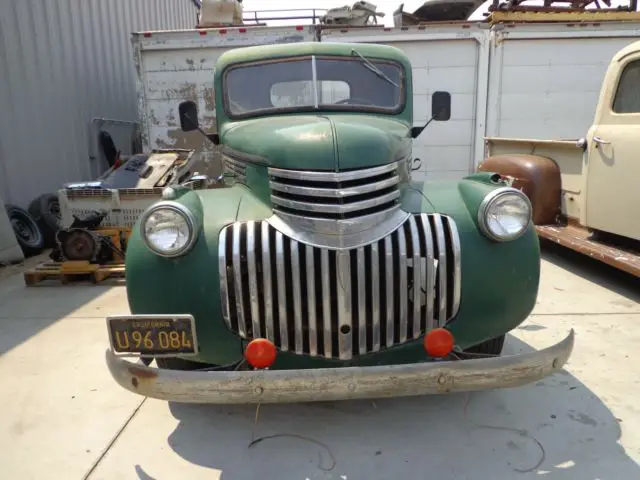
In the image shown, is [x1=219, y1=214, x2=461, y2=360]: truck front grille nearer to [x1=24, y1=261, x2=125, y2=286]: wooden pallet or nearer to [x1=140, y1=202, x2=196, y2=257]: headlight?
[x1=140, y1=202, x2=196, y2=257]: headlight

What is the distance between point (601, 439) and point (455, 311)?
98 cm

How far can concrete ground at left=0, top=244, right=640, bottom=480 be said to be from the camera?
2.35m

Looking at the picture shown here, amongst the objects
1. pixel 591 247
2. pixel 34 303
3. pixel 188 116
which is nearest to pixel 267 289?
pixel 188 116

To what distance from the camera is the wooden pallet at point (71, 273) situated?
17.6 feet

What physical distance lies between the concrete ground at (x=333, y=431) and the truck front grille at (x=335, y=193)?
3.81 ft

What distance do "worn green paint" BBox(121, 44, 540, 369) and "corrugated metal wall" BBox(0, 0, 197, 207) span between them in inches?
247

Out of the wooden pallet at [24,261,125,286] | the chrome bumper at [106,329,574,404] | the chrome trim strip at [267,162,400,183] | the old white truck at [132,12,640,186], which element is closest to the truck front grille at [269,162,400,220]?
the chrome trim strip at [267,162,400,183]

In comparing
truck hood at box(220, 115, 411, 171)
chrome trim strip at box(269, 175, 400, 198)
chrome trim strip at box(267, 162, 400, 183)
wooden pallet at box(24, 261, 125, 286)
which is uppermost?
truck hood at box(220, 115, 411, 171)

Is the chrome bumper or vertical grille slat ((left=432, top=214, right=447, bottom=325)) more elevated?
vertical grille slat ((left=432, top=214, right=447, bottom=325))

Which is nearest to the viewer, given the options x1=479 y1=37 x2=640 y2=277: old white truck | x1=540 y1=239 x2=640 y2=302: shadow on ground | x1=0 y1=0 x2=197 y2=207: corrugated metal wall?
x1=479 y1=37 x2=640 y2=277: old white truck

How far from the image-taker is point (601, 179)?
15.6 feet

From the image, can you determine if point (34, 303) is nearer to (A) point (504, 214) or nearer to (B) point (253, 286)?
(B) point (253, 286)

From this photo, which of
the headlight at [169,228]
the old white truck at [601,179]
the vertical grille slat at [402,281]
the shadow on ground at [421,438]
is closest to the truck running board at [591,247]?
the old white truck at [601,179]

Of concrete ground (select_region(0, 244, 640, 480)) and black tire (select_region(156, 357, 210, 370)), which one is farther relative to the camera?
black tire (select_region(156, 357, 210, 370))
